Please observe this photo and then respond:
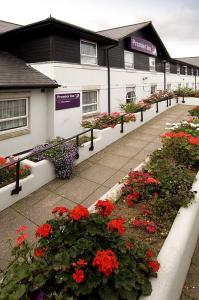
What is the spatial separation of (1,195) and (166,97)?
17.3 meters

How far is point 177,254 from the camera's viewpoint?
11.7ft

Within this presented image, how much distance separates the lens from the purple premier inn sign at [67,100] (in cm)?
1227

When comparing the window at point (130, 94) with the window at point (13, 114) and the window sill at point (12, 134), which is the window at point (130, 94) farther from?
the window sill at point (12, 134)

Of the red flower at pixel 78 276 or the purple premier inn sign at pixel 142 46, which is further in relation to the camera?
the purple premier inn sign at pixel 142 46

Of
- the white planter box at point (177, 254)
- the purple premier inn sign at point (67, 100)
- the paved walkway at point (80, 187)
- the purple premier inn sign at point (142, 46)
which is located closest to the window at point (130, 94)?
the purple premier inn sign at point (142, 46)

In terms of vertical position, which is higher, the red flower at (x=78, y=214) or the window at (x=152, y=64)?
the window at (x=152, y=64)

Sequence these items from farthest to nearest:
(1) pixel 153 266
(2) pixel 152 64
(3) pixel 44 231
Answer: (2) pixel 152 64
(1) pixel 153 266
(3) pixel 44 231

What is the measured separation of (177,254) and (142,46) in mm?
20286

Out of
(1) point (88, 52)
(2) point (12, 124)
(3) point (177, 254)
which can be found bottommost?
(3) point (177, 254)

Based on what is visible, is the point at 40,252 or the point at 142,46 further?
the point at 142,46

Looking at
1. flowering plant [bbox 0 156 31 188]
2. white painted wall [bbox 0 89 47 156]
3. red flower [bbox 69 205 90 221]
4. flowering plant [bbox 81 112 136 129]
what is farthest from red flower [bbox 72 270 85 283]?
white painted wall [bbox 0 89 47 156]

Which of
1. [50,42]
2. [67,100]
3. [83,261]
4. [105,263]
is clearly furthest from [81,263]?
[50,42]

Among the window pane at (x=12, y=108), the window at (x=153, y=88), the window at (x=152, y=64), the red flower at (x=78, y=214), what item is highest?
the window at (x=152, y=64)

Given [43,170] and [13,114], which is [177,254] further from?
[13,114]
